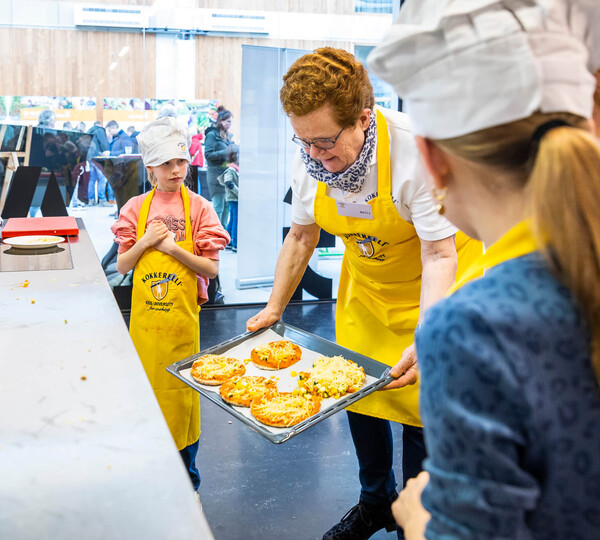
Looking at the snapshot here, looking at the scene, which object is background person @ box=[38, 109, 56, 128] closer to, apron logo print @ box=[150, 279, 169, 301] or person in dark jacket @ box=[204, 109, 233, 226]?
person in dark jacket @ box=[204, 109, 233, 226]

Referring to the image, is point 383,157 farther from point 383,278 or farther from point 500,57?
point 500,57

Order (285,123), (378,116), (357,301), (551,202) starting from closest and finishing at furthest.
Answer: (551,202)
(378,116)
(357,301)
(285,123)

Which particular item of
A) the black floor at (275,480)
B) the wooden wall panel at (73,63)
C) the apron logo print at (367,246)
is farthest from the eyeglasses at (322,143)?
the wooden wall panel at (73,63)

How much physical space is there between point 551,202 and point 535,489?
28 centimetres

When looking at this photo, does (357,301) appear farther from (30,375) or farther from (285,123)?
(285,123)

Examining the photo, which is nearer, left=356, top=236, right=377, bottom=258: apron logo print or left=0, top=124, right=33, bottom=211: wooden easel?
left=356, top=236, right=377, bottom=258: apron logo print

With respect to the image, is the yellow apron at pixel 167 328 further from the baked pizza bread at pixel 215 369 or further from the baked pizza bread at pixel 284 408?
the baked pizza bread at pixel 284 408

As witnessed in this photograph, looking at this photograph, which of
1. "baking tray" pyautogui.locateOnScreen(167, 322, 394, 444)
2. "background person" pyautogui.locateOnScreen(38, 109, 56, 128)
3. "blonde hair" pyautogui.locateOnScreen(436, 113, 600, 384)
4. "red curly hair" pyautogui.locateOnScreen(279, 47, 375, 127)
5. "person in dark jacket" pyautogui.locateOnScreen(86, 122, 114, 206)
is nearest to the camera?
"blonde hair" pyautogui.locateOnScreen(436, 113, 600, 384)

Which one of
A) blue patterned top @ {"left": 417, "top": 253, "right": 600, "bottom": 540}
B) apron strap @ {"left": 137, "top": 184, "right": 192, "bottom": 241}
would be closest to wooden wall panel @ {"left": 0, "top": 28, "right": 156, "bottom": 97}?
apron strap @ {"left": 137, "top": 184, "right": 192, "bottom": 241}

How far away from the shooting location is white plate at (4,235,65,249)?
98.2 inches

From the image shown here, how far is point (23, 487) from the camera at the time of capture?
0.85m

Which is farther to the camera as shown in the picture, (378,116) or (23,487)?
(378,116)

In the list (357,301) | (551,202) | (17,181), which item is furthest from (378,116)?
(17,181)

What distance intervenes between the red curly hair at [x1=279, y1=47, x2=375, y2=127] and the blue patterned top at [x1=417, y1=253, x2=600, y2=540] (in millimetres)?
1134
